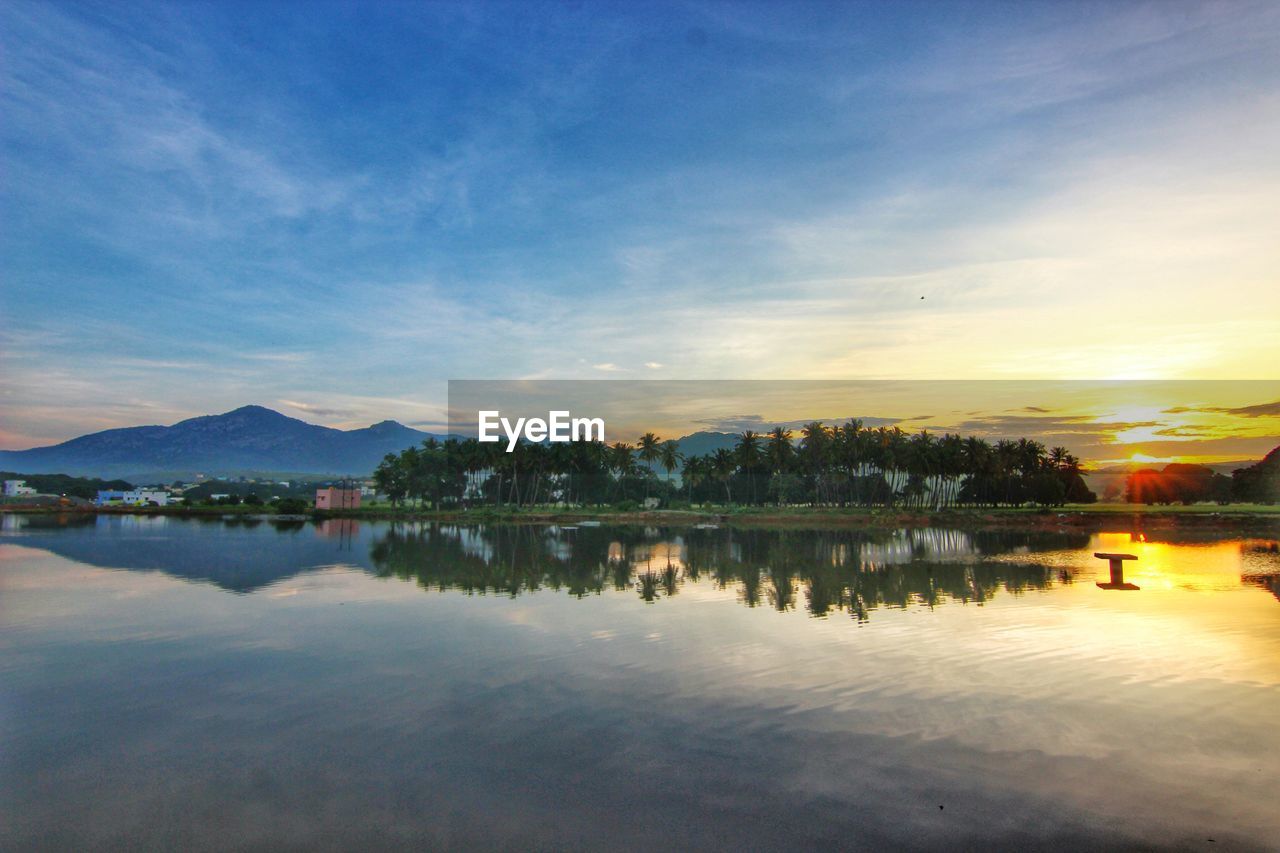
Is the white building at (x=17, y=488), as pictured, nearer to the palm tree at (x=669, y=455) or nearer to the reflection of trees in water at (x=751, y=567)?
the palm tree at (x=669, y=455)

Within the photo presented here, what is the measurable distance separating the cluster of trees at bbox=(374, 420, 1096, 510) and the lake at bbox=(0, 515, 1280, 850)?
7627 centimetres

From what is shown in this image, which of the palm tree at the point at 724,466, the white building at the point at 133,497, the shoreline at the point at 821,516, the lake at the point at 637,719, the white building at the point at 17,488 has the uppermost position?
the palm tree at the point at 724,466

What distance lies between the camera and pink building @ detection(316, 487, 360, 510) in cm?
11988

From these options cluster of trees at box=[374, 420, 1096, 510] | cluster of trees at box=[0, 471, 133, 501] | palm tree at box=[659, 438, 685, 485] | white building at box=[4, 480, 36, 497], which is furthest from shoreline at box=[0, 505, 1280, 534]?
cluster of trees at box=[0, 471, 133, 501]

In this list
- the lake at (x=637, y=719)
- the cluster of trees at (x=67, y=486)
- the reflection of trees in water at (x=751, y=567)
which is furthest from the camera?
the cluster of trees at (x=67, y=486)

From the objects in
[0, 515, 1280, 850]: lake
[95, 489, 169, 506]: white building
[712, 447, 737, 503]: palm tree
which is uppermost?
[712, 447, 737, 503]: palm tree

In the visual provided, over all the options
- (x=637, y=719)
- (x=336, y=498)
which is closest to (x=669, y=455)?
(x=336, y=498)

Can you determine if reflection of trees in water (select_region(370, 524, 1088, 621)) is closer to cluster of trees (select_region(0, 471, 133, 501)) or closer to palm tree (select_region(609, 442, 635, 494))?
palm tree (select_region(609, 442, 635, 494))

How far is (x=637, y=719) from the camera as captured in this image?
436 inches

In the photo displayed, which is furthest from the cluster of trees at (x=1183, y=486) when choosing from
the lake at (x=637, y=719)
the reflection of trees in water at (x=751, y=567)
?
the lake at (x=637, y=719)

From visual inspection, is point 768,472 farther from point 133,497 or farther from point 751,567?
point 133,497

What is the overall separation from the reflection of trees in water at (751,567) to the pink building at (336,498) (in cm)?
6988

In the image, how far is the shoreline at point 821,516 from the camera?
75.6 meters

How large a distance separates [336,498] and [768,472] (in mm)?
74995
